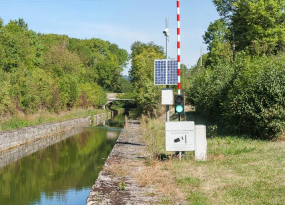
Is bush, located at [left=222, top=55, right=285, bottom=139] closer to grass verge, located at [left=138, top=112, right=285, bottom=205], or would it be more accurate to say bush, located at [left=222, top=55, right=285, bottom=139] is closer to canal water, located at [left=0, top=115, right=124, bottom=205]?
grass verge, located at [left=138, top=112, right=285, bottom=205]

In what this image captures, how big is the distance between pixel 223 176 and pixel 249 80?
8.46 meters

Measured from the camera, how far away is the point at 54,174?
15.4 m

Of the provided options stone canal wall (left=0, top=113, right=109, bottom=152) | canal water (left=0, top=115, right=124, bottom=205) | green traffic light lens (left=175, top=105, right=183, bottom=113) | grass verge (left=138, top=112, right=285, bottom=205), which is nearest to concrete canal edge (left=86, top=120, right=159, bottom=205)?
grass verge (left=138, top=112, right=285, bottom=205)

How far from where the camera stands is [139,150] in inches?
574

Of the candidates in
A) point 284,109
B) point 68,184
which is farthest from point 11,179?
point 284,109

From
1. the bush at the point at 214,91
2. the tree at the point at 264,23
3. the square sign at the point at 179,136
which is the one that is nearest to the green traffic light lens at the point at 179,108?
the square sign at the point at 179,136

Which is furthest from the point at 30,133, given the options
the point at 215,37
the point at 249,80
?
the point at 215,37

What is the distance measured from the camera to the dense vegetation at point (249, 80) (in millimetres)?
15312

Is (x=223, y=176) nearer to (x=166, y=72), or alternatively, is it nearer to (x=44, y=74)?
(x=166, y=72)

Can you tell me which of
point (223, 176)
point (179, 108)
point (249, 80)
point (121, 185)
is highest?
point (249, 80)

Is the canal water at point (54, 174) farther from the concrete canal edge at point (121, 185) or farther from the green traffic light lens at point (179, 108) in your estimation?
the green traffic light lens at point (179, 108)

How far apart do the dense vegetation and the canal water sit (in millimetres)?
6733

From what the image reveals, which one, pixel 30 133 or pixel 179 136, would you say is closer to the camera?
pixel 179 136

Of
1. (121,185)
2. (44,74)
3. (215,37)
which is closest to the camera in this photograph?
(121,185)
